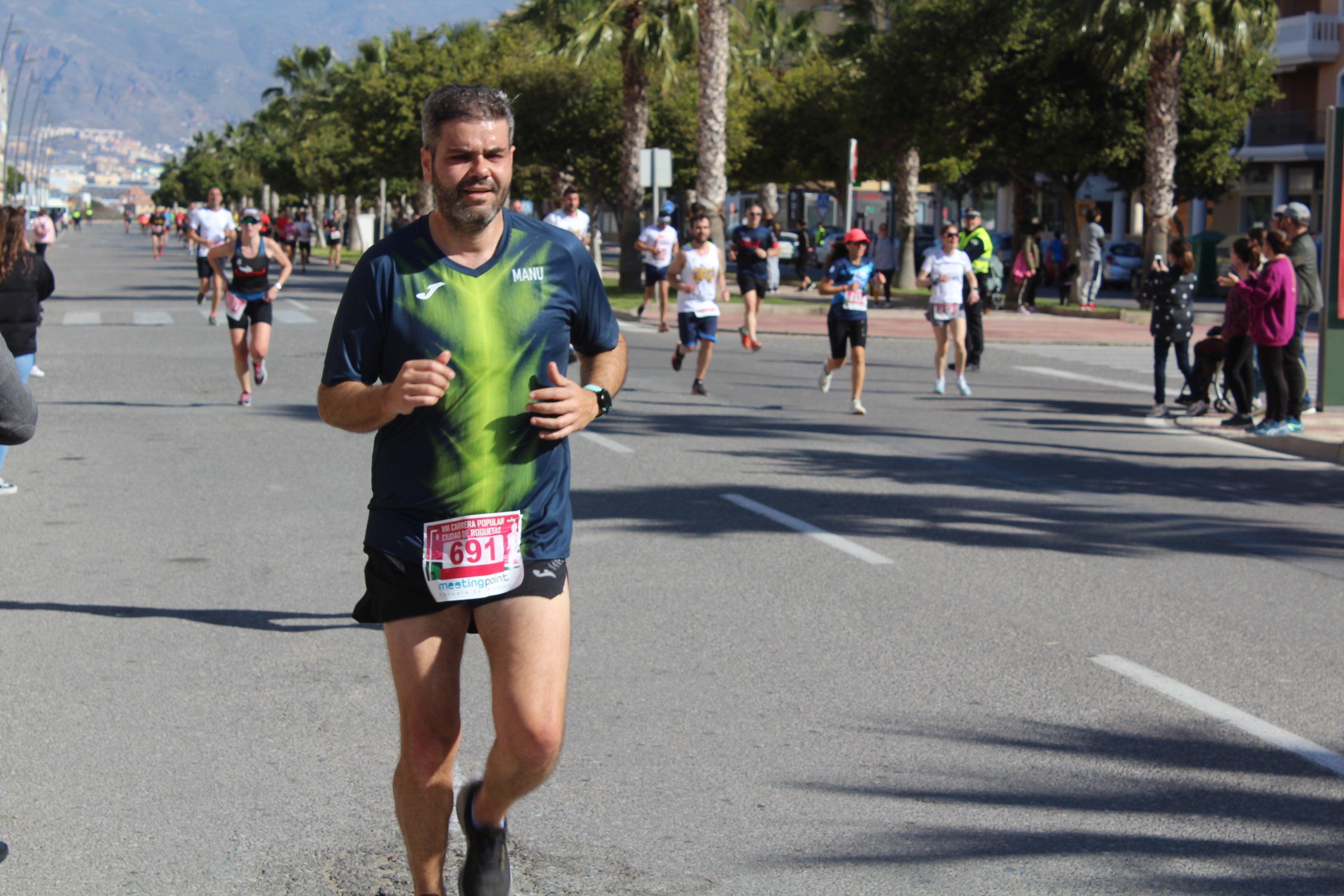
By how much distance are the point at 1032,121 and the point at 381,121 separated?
63.2 feet

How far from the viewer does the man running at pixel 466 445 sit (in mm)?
3260

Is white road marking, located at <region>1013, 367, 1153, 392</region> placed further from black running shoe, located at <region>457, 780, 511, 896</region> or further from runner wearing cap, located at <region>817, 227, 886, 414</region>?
black running shoe, located at <region>457, 780, 511, 896</region>

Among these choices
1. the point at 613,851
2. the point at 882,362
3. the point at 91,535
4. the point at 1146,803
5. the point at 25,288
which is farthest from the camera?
the point at 882,362

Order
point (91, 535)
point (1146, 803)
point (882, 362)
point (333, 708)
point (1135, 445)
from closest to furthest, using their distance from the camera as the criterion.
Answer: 1. point (1146, 803)
2. point (333, 708)
3. point (91, 535)
4. point (1135, 445)
5. point (882, 362)

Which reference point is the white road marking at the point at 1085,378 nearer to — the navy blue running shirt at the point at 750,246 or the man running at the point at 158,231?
the navy blue running shirt at the point at 750,246

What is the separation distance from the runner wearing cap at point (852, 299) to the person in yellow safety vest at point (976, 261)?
3.90 metres

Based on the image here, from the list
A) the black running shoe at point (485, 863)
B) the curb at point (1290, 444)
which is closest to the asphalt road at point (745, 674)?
the black running shoe at point (485, 863)

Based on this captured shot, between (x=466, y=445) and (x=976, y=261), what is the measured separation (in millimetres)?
16268

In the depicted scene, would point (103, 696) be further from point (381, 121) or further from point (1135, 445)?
point (381, 121)

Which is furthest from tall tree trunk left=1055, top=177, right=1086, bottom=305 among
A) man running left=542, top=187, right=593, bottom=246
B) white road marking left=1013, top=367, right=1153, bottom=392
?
man running left=542, top=187, right=593, bottom=246

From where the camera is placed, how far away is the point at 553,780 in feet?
Result: 15.4

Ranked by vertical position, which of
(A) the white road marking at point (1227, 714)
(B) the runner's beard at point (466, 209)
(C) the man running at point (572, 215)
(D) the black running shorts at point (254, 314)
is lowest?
(A) the white road marking at point (1227, 714)

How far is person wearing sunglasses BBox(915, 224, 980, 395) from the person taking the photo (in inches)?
602

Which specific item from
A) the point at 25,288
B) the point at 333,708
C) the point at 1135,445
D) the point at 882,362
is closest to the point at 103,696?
the point at 333,708
